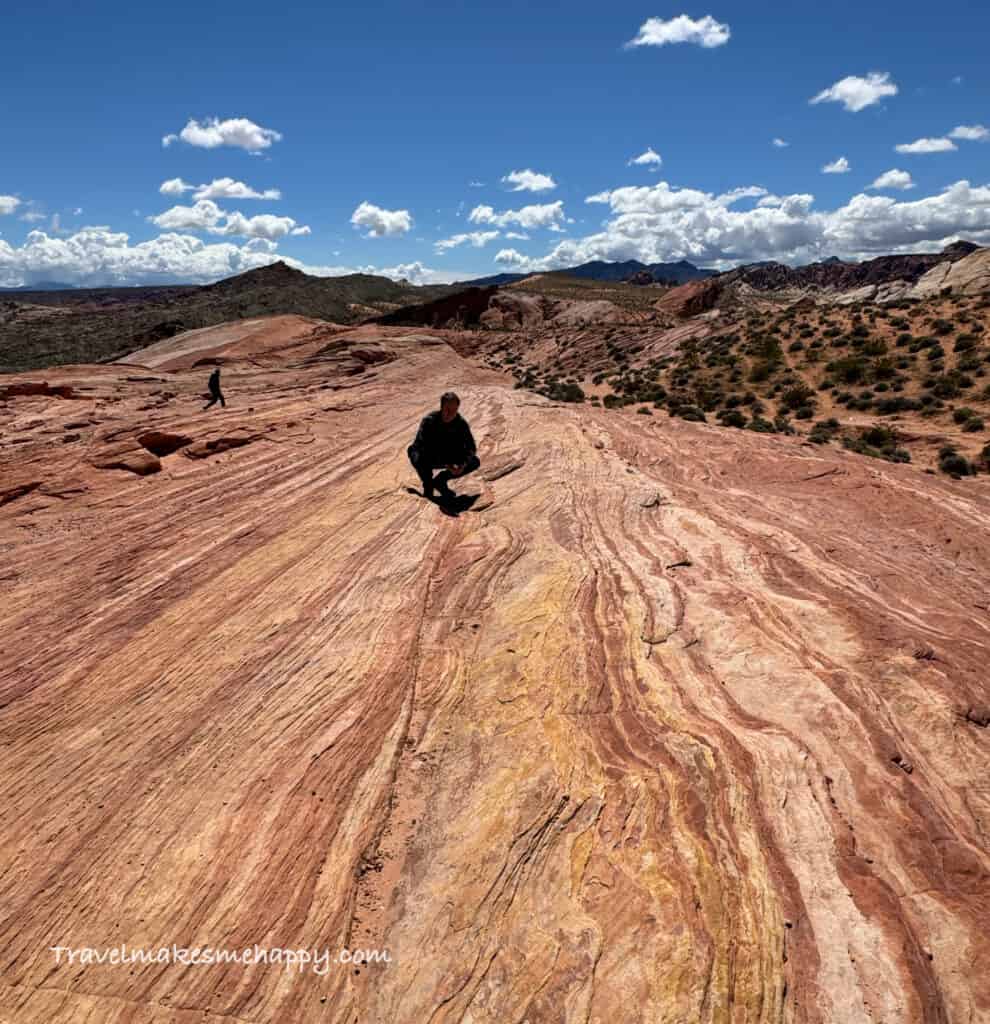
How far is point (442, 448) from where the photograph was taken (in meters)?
10.5

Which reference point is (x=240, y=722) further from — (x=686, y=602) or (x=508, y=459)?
(x=508, y=459)

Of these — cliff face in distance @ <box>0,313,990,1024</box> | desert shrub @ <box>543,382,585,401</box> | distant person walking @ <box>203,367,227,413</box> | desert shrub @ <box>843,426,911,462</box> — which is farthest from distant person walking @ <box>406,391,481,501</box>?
desert shrub @ <box>543,382,585,401</box>

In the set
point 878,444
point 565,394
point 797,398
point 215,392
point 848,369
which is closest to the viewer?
point 215,392

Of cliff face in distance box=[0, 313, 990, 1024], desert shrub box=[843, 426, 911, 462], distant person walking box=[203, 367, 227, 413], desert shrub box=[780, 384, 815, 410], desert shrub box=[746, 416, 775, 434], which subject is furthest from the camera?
desert shrub box=[780, 384, 815, 410]

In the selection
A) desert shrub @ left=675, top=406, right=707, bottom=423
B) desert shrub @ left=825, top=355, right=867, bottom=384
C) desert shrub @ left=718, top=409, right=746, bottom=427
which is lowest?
desert shrub @ left=718, top=409, right=746, bottom=427

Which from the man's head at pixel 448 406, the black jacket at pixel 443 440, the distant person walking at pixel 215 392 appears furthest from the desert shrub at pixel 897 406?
the distant person walking at pixel 215 392

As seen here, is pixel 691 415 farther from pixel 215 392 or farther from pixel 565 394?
pixel 215 392

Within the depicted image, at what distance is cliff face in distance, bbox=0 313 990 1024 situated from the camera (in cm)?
341

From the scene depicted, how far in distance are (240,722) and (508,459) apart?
7647mm

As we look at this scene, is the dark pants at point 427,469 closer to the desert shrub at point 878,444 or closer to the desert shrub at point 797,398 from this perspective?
the desert shrub at point 878,444

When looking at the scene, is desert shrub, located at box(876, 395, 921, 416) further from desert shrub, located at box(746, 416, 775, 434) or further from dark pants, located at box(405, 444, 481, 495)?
dark pants, located at box(405, 444, 481, 495)

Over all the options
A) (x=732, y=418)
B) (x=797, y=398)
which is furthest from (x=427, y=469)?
(x=797, y=398)

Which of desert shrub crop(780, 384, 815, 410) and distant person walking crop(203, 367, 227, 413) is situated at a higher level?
distant person walking crop(203, 367, 227, 413)

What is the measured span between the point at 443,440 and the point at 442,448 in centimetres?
14
